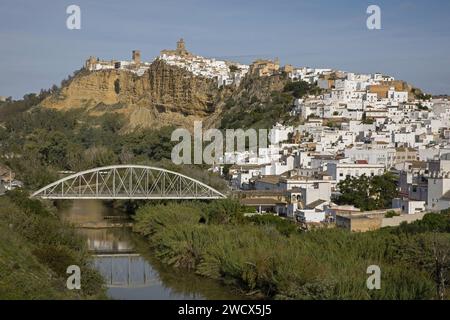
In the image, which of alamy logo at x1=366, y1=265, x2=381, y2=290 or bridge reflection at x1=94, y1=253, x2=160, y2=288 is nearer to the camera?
alamy logo at x1=366, y1=265, x2=381, y2=290

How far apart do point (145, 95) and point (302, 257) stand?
5651 cm

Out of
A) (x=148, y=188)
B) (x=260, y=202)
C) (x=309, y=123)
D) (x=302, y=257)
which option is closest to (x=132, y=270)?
(x=302, y=257)

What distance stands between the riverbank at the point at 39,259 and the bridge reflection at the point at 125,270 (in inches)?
45.0

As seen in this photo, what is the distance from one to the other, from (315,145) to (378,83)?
747 inches

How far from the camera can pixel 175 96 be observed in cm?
7062

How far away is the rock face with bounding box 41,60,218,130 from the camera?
69.2 metres

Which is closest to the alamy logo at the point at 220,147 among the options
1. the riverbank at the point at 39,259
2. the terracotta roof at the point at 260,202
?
the terracotta roof at the point at 260,202

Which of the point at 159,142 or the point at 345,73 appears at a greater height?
the point at 345,73

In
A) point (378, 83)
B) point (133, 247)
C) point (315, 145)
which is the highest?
point (378, 83)

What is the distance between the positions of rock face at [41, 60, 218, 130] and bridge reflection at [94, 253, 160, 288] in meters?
40.8

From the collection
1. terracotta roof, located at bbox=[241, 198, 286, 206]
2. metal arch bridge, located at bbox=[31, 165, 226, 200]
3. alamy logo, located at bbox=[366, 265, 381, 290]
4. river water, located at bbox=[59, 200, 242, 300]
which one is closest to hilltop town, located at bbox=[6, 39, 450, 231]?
terracotta roof, located at bbox=[241, 198, 286, 206]

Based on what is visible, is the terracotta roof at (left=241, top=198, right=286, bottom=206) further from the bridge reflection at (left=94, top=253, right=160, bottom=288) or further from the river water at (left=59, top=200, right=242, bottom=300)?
the bridge reflection at (left=94, top=253, right=160, bottom=288)
